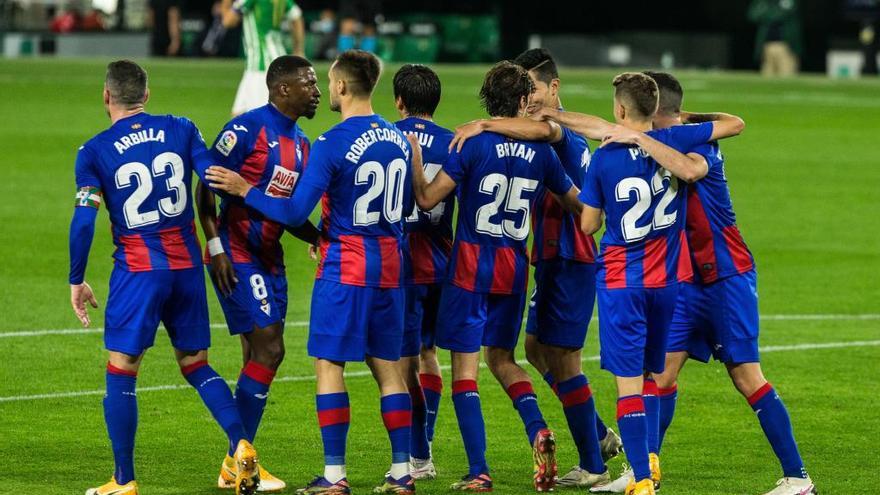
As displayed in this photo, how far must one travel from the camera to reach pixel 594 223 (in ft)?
24.7

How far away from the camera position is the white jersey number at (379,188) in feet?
24.6

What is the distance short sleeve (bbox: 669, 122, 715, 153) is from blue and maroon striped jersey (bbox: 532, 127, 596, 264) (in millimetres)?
775

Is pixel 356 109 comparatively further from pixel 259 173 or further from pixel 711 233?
pixel 711 233

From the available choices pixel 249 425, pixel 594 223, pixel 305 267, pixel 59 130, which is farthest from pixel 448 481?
pixel 59 130

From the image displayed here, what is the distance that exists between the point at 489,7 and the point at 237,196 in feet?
149

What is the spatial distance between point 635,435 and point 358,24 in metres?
36.5

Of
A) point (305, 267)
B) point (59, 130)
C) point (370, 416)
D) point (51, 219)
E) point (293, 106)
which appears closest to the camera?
point (293, 106)

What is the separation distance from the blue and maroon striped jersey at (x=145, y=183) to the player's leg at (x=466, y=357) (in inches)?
49.8

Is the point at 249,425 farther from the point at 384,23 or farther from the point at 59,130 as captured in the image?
the point at 384,23

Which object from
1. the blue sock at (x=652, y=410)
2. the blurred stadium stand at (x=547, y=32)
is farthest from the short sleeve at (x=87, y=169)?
the blurred stadium stand at (x=547, y=32)

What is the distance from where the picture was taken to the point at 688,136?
764 centimetres

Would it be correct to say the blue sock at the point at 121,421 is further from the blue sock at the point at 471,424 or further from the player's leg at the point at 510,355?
the player's leg at the point at 510,355

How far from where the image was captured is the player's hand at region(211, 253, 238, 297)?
311 inches

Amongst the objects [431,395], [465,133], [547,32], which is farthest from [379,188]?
[547,32]
